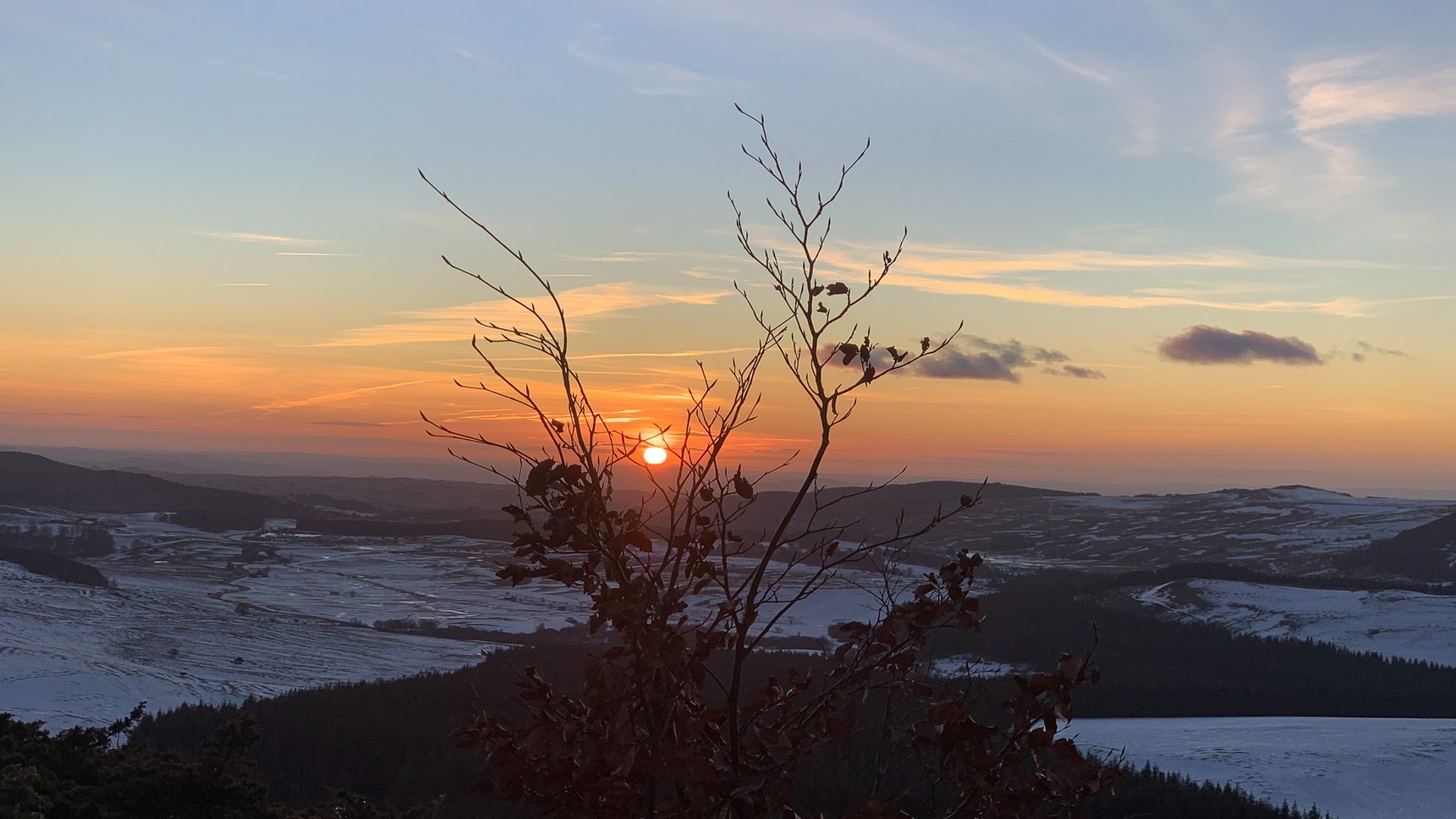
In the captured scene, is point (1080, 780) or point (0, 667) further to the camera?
point (0, 667)

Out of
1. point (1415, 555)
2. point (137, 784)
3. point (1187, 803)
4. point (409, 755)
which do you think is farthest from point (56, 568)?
point (1415, 555)

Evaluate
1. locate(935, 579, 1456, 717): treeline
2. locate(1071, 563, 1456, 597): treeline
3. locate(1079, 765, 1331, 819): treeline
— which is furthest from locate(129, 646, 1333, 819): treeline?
locate(1071, 563, 1456, 597): treeline

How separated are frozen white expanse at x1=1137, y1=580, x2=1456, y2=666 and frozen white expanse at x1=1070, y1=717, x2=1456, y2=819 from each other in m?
43.9

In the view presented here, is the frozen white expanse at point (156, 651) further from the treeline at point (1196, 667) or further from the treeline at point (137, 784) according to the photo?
the treeline at point (1196, 667)

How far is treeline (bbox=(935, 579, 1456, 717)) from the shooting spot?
71000 mm

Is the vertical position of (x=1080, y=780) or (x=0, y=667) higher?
(x=1080, y=780)

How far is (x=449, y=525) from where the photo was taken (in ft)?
597

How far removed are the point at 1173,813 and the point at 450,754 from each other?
31.6 meters

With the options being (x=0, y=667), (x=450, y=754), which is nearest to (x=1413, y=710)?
(x=450, y=754)

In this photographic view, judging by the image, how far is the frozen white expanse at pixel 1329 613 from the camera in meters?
89.2

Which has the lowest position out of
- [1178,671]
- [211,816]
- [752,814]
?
[1178,671]

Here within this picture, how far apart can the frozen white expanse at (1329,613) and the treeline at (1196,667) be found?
3518 millimetres

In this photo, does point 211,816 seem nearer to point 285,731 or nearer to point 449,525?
point 285,731

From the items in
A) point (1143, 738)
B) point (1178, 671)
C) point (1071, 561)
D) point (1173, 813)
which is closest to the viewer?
point (1173, 813)
